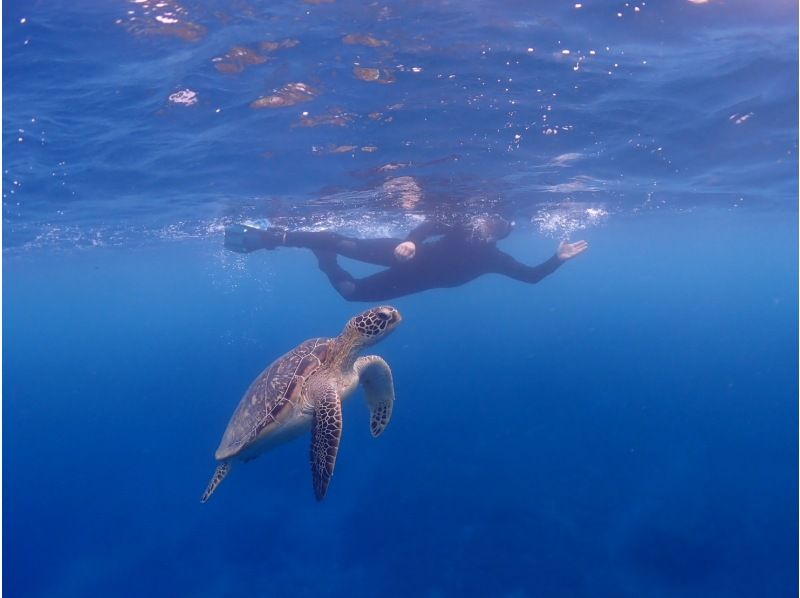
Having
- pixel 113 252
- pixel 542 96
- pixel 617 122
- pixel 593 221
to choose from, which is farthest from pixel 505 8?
pixel 113 252

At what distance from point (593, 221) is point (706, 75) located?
73.4 feet

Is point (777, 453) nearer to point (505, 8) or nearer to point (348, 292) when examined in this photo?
point (348, 292)

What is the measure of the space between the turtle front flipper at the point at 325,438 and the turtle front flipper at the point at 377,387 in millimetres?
975

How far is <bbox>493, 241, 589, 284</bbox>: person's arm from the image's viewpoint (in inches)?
488

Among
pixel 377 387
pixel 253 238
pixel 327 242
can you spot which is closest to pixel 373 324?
pixel 377 387

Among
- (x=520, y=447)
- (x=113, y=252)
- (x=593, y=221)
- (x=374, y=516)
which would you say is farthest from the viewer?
(x=113, y=252)

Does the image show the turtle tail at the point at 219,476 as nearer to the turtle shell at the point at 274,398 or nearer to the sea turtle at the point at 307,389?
the sea turtle at the point at 307,389

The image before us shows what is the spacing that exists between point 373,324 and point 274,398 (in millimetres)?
1850

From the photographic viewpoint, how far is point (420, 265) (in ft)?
42.1

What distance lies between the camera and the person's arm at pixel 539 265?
40.6 feet

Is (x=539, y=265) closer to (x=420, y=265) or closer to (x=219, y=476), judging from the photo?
Result: (x=420, y=265)

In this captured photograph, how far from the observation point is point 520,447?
52.2 ft

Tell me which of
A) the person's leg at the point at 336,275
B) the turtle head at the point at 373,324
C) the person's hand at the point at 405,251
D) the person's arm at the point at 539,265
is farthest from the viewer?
the person's leg at the point at 336,275

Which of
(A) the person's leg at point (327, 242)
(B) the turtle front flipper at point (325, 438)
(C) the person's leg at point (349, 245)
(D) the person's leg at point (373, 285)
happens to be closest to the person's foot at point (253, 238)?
(A) the person's leg at point (327, 242)
